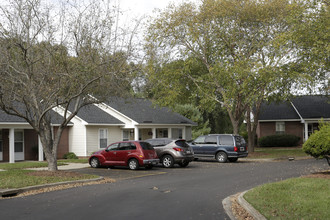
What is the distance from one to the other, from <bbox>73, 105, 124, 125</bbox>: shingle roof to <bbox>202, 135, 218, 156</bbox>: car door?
31.2ft

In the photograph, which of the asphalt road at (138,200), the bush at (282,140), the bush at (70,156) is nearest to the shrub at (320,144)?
the asphalt road at (138,200)

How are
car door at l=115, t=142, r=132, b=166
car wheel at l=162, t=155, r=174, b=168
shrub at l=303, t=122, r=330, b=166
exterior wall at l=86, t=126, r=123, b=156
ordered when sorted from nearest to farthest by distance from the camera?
shrub at l=303, t=122, r=330, b=166 < car door at l=115, t=142, r=132, b=166 < car wheel at l=162, t=155, r=174, b=168 < exterior wall at l=86, t=126, r=123, b=156

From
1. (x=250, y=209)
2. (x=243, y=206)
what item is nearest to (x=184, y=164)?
(x=243, y=206)

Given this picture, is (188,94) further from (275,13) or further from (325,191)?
(325,191)

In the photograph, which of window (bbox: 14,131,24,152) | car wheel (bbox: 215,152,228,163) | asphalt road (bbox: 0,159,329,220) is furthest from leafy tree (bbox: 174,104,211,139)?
asphalt road (bbox: 0,159,329,220)

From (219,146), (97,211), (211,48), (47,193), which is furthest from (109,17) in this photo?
(211,48)

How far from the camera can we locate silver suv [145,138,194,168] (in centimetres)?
2206

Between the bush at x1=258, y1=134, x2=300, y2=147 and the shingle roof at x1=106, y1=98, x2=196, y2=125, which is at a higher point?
the shingle roof at x1=106, y1=98, x2=196, y2=125

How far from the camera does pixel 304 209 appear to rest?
29.6 feet

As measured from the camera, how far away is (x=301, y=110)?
146 ft

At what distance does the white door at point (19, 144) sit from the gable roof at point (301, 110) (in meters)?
25.0

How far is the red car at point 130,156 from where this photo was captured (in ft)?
66.6

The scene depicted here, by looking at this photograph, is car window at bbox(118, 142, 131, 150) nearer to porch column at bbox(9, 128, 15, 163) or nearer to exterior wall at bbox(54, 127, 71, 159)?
porch column at bbox(9, 128, 15, 163)

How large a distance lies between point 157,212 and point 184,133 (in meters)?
30.2
